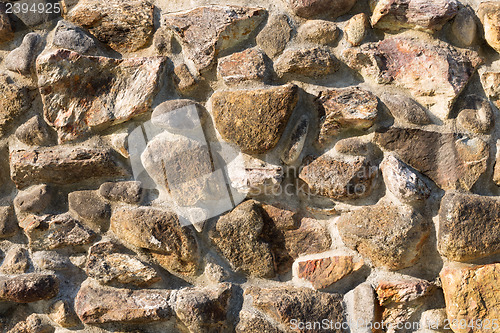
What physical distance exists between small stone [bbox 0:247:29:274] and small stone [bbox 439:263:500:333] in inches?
44.6

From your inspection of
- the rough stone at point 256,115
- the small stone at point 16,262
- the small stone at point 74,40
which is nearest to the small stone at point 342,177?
the rough stone at point 256,115

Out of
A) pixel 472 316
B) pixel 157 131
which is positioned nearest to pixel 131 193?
pixel 157 131

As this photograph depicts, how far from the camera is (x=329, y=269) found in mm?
1138

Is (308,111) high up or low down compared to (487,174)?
up

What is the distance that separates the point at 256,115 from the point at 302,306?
0.49m

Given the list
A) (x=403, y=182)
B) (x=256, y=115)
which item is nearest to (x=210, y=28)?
(x=256, y=115)

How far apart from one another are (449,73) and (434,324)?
0.60 metres

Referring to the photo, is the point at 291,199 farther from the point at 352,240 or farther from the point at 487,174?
the point at 487,174

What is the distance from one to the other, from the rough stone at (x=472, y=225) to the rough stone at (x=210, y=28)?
0.67 metres

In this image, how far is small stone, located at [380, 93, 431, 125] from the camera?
1.10 meters

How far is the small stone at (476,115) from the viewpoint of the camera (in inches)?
42.9

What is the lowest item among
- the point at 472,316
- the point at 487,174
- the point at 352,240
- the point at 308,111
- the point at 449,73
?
the point at 472,316

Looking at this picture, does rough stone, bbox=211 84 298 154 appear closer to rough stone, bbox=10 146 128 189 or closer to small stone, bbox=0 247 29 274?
rough stone, bbox=10 146 128 189

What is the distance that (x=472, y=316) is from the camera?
3.43 feet
